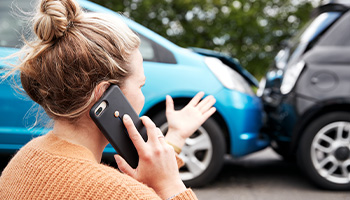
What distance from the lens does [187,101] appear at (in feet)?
11.9

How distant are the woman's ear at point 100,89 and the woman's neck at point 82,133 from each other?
0.08 m

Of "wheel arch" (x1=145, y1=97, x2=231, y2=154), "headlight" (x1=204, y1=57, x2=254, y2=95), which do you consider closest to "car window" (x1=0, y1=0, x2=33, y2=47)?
"wheel arch" (x1=145, y1=97, x2=231, y2=154)

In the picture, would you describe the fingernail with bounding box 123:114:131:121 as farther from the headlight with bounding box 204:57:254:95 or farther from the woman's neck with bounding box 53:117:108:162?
the headlight with bounding box 204:57:254:95

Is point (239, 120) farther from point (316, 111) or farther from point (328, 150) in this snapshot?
point (328, 150)

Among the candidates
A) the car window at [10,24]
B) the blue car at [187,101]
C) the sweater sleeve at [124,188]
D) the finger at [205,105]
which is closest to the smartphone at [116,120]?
the sweater sleeve at [124,188]

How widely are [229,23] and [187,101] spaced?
5815mm

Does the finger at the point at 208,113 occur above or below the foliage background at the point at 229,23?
above

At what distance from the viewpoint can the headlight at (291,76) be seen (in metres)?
3.75

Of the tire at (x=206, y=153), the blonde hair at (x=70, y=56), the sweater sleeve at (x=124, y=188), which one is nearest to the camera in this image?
the sweater sleeve at (x=124, y=188)

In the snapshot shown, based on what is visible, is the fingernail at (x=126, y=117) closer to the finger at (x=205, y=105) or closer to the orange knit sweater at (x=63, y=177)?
the orange knit sweater at (x=63, y=177)

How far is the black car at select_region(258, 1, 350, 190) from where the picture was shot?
11.9 feet

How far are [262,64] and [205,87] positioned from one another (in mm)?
5835

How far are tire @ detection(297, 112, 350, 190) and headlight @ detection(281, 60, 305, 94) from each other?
382 millimetres

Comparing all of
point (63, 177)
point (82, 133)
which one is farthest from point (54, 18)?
point (63, 177)
